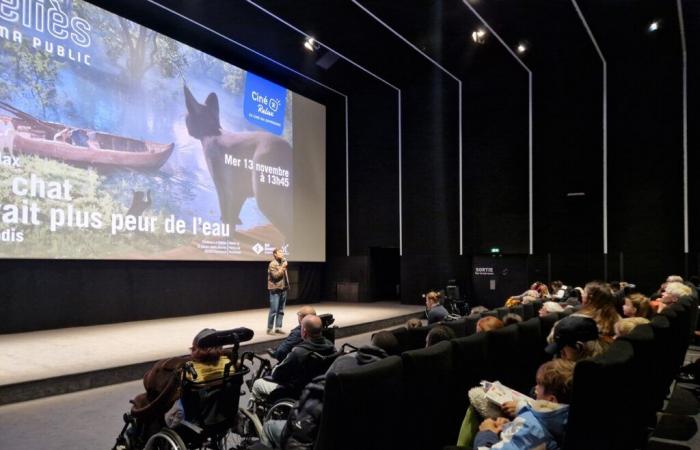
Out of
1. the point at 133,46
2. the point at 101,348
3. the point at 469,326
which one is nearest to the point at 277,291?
the point at 101,348

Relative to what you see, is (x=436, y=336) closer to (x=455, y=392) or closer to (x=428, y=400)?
(x=455, y=392)

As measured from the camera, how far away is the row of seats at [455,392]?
1.64 meters

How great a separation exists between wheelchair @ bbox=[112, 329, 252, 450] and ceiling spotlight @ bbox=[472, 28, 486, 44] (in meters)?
8.89

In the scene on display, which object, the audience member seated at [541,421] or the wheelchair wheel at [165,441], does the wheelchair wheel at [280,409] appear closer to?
the wheelchair wheel at [165,441]

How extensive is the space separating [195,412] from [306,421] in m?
0.79

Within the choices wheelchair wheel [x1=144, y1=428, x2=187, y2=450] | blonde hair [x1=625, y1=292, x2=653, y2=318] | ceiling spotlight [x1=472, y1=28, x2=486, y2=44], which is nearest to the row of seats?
wheelchair wheel [x1=144, y1=428, x2=187, y2=450]

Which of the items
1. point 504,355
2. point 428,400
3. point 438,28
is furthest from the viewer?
point 438,28

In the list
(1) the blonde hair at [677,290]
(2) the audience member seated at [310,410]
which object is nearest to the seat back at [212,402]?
(2) the audience member seated at [310,410]

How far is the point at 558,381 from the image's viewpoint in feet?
6.32

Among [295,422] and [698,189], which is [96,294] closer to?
[295,422]

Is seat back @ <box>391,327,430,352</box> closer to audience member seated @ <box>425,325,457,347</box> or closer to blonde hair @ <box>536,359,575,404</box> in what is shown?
audience member seated @ <box>425,325,457,347</box>

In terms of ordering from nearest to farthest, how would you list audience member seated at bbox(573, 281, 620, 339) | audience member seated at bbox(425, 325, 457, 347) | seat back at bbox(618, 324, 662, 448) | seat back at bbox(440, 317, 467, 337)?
seat back at bbox(618, 324, 662, 448)
audience member seated at bbox(425, 325, 457, 347)
audience member seated at bbox(573, 281, 620, 339)
seat back at bbox(440, 317, 467, 337)

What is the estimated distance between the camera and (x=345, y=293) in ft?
43.0

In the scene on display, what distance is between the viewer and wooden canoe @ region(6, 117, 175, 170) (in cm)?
664
